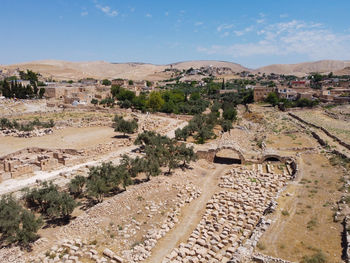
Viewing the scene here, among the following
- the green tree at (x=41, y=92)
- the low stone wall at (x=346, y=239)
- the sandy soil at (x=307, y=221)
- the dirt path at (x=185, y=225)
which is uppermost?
the green tree at (x=41, y=92)

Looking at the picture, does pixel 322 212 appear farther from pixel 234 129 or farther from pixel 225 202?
pixel 234 129

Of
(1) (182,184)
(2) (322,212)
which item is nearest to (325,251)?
(2) (322,212)

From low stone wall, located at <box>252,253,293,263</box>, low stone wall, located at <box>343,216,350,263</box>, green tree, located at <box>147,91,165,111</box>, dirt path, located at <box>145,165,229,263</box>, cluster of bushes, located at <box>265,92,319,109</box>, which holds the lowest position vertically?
dirt path, located at <box>145,165,229,263</box>

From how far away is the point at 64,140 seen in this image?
33.7 metres

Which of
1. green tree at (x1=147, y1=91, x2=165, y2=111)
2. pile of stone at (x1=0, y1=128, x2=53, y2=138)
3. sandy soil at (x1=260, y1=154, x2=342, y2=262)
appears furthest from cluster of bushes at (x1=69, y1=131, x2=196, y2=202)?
green tree at (x1=147, y1=91, x2=165, y2=111)

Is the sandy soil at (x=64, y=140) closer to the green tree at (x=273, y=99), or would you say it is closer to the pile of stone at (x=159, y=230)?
the pile of stone at (x=159, y=230)

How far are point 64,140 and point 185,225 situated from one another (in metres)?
22.7

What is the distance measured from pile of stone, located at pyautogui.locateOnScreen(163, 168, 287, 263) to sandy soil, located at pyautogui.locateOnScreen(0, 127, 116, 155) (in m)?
17.8

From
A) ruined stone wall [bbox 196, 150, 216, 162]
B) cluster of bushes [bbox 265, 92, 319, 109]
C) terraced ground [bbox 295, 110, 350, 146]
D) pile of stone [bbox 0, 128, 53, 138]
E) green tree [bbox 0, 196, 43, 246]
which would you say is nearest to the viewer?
green tree [bbox 0, 196, 43, 246]

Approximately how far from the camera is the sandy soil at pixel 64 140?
3042 centimetres

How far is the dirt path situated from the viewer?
47.2ft

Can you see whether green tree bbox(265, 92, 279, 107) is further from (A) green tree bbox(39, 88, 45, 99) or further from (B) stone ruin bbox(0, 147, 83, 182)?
(A) green tree bbox(39, 88, 45, 99)

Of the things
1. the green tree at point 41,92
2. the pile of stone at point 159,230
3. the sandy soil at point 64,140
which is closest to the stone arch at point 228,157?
the pile of stone at point 159,230

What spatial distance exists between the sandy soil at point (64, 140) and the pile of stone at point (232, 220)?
1779 centimetres
